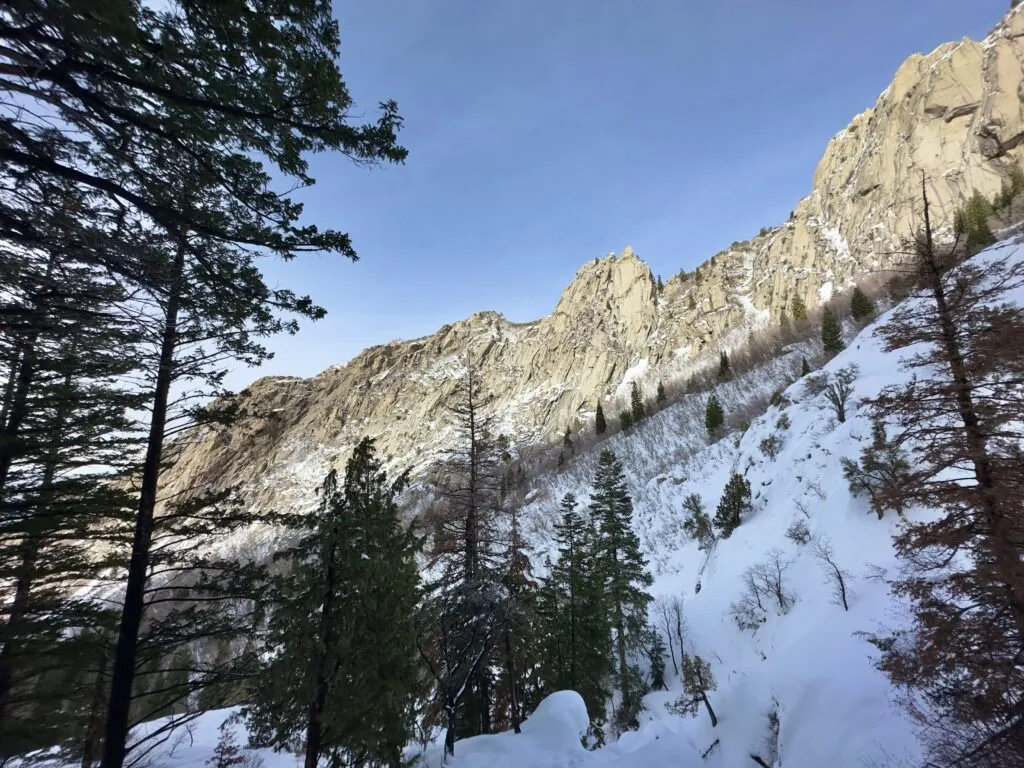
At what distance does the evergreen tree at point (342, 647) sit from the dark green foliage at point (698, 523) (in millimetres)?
23790

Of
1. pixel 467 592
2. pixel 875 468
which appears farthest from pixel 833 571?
pixel 467 592

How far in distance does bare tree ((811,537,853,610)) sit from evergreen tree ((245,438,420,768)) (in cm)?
1347

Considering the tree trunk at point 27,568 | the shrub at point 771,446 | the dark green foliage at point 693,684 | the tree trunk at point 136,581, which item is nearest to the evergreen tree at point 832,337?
the shrub at point 771,446

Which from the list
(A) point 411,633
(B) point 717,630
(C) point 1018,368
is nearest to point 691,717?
(B) point 717,630

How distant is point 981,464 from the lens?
6570 mm

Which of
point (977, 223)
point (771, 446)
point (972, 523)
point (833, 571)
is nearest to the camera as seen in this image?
point (972, 523)

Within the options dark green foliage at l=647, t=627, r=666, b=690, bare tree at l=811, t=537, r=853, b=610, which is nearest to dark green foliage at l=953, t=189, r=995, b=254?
bare tree at l=811, t=537, r=853, b=610

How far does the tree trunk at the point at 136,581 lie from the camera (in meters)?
5.68

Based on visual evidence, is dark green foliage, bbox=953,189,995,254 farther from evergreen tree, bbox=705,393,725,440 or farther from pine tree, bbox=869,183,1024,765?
pine tree, bbox=869,183,1024,765

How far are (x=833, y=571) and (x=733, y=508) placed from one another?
1080 centimetres

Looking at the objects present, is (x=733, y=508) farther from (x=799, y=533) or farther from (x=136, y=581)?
(x=136, y=581)

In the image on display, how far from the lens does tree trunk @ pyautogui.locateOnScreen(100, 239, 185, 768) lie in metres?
5.68

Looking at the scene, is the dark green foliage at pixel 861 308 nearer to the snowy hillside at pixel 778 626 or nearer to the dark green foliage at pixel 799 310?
the dark green foliage at pixel 799 310

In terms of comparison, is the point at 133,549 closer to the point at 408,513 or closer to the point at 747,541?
the point at 747,541
